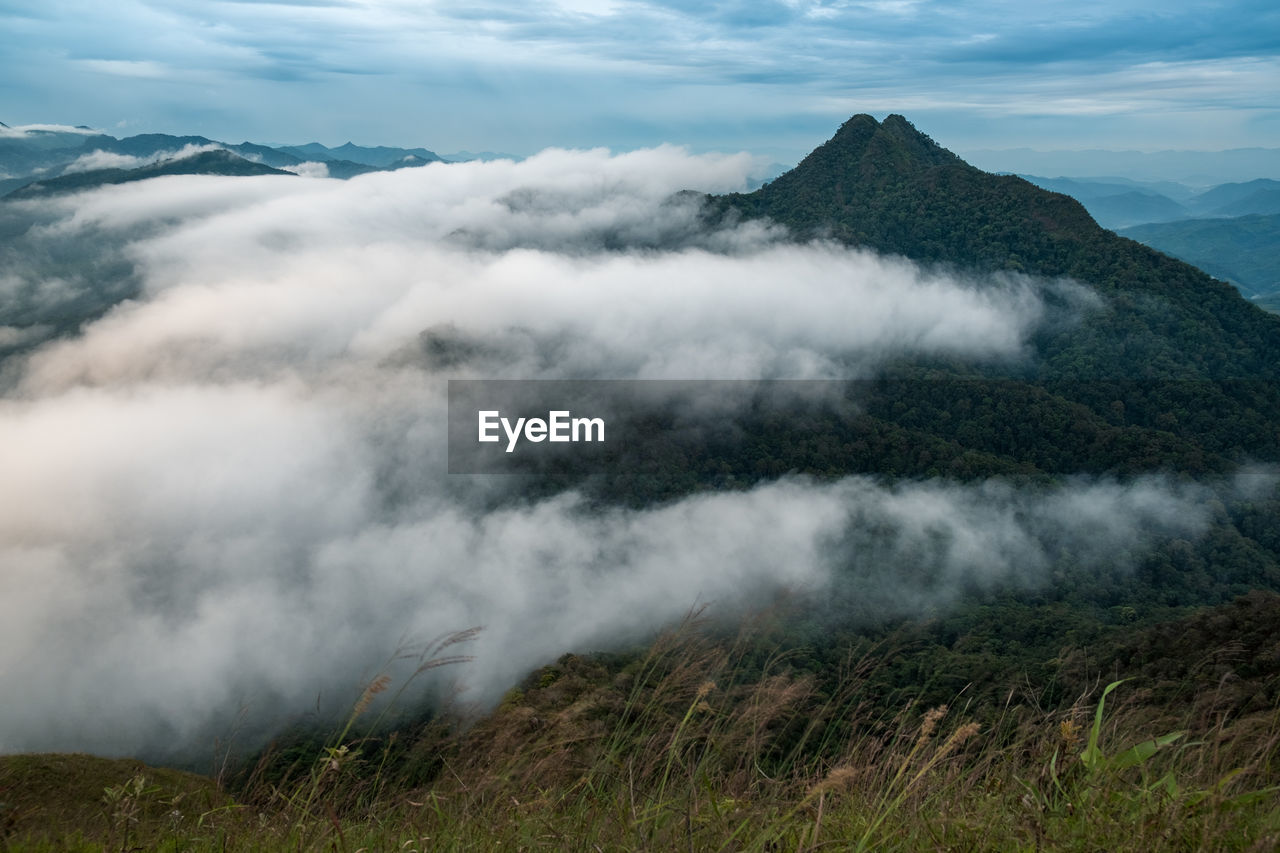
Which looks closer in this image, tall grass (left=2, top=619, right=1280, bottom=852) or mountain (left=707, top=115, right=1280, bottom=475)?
tall grass (left=2, top=619, right=1280, bottom=852)

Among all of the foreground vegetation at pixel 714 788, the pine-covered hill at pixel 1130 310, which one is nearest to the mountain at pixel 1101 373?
the pine-covered hill at pixel 1130 310

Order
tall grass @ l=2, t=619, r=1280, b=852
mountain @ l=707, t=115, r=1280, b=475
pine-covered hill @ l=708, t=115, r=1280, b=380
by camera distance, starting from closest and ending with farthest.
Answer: tall grass @ l=2, t=619, r=1280, b=852 < mountain @ l=707, t=115, r=1280, b=475 < pine-covered hill @ l=708, t=115, r=1280, b=380

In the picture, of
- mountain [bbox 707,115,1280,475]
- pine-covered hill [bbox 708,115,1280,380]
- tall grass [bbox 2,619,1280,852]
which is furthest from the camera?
pine-covered hill [bbox 708,115,1280,380]

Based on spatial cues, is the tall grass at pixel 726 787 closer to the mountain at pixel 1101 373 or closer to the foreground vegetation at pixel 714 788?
the foreground vegetation at pixel 714 788

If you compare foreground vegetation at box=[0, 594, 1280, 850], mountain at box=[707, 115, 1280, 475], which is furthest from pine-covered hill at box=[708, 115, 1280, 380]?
foreground vegetation at box=[0, 594, 1280, 850]

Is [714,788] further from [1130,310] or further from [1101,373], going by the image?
[1130,310]

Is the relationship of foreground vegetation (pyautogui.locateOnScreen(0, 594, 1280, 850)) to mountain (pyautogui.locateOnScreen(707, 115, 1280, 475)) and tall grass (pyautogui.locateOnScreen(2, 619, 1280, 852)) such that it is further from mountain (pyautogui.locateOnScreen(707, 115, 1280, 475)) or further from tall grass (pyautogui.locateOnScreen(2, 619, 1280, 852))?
mountain (pyautogui.locateOnScreen(707, 115, 1280, 475))

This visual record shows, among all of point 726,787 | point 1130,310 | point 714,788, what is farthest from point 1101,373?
point 714,788

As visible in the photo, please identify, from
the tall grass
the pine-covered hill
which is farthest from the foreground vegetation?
the pine-covered hill

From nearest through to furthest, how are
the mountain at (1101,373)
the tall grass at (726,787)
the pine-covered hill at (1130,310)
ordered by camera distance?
1. the tall grass at (726,787)
2. the mountain at (1101,373)
3. the pine-covered hill at (1130,310)
